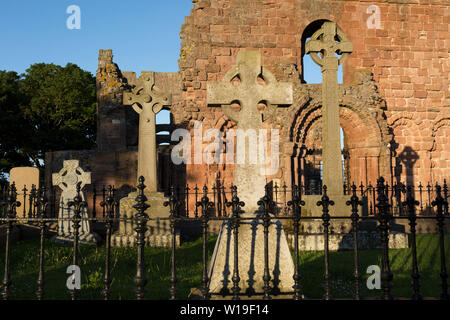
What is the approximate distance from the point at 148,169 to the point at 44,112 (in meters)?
25.1

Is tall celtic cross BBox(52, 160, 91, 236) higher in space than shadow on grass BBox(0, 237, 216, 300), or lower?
higher

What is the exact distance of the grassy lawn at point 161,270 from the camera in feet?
15.8

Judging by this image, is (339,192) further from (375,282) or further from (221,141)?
(221,141)

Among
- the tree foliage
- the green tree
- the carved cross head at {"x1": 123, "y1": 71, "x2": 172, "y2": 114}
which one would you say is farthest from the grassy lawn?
the tree foliage

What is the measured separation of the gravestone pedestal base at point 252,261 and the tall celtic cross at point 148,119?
558cm

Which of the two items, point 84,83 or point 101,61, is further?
point 84,83

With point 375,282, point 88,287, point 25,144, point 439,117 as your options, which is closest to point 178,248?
point 88,287

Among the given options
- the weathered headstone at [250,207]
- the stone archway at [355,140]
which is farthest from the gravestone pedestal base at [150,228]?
the stone archway at [355,140]

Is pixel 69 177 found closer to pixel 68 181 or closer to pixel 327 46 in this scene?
pixel 68 181

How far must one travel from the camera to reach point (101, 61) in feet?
53.1

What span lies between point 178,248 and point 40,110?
1049 inches

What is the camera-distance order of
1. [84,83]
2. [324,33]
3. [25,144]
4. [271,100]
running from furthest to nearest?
[84,83], [25,144], [324,33], [271,100]

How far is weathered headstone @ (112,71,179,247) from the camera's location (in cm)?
858

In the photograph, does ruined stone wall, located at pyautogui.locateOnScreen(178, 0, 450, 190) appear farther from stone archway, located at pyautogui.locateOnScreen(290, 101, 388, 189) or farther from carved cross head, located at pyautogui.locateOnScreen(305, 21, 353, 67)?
carved cross head, located at pyautogui.locateOnScreen(305, 21, 353, 67)
